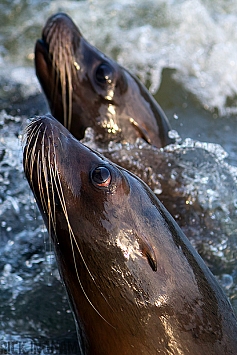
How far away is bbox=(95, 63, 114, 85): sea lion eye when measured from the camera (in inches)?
185

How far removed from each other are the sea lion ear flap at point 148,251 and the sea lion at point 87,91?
1798 mm

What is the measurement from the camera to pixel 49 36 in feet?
16.1

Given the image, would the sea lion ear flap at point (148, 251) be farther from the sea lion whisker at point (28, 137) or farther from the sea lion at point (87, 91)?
the sea lion at point (87, 91)

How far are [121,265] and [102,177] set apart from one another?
396 mm

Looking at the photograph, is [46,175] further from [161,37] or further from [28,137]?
[161,37]

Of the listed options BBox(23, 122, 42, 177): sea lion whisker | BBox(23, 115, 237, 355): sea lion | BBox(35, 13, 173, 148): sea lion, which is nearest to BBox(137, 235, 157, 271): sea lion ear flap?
BBox(23, 115, 237, 355): sea lion

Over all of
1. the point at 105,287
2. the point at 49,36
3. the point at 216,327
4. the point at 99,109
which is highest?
the point at 49,36

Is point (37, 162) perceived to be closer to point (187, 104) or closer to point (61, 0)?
point (187, 104)

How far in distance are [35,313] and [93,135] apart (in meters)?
1.28

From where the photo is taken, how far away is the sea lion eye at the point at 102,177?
10.00ft

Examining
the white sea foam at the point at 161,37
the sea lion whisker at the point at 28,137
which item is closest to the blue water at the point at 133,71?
the white sea foam at the point at 161,37

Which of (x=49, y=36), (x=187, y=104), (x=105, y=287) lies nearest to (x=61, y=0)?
(x=187, y=104)

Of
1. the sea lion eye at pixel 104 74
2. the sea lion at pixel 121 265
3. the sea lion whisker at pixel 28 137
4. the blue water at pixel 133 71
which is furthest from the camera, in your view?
the sea lion eye at pixel 104 74

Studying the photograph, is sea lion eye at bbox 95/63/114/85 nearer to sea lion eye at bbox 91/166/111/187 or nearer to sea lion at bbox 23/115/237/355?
sea lion at bbox 23/115/237/355
